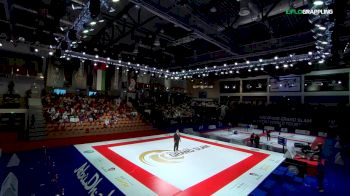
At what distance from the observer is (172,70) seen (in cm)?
2467

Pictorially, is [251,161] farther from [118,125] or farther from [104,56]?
[104,56]

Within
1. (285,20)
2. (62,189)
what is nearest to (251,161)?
(62,189)

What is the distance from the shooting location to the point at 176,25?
10.9 meters

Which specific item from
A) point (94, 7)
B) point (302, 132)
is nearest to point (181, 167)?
point (94, 7)

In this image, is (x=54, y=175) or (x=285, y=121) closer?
(x=54, y=175)

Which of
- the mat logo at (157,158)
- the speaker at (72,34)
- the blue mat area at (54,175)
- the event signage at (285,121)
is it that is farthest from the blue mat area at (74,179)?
the event signage at (285,121)

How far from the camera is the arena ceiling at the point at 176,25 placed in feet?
31.2

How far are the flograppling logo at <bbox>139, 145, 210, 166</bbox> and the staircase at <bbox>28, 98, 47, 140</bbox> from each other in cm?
869

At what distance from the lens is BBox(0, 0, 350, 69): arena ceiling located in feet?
31.2

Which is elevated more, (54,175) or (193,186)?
(54,175)

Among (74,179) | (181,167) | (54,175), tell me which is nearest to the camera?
(74,179)

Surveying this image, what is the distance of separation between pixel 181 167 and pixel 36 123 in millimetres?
12604

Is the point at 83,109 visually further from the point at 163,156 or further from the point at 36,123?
the point at 163,156

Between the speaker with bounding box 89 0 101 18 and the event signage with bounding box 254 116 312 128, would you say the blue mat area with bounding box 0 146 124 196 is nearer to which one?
the speaker with bounding box 89 0 101 18
